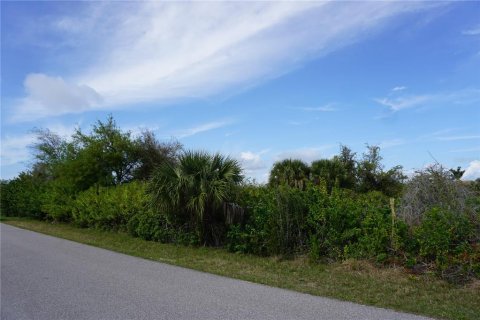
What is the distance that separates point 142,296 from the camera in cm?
728

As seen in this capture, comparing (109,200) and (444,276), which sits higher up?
(109,200)

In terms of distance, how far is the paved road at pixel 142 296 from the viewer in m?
6.23

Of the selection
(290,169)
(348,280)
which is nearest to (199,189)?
(348,280)

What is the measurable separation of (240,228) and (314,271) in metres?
3.53

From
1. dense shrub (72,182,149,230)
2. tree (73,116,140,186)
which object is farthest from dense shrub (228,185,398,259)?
tree (73,116,140,186)

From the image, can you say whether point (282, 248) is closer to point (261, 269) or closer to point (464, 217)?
point (261, 269)

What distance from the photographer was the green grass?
6.73 meters

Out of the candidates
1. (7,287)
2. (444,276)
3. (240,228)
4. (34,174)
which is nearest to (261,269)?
(240,228)

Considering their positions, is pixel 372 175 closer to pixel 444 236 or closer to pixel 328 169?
pixel 328 169

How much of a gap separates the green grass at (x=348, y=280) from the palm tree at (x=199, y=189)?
0.92 m

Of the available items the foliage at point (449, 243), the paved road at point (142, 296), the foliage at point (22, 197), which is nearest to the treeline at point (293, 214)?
the foliage at point (449, 243)

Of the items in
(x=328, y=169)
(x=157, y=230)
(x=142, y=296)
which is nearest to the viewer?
(x=142, y=296)

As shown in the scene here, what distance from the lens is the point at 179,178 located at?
13180 millimetres

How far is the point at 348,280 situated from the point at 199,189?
5.75 m
